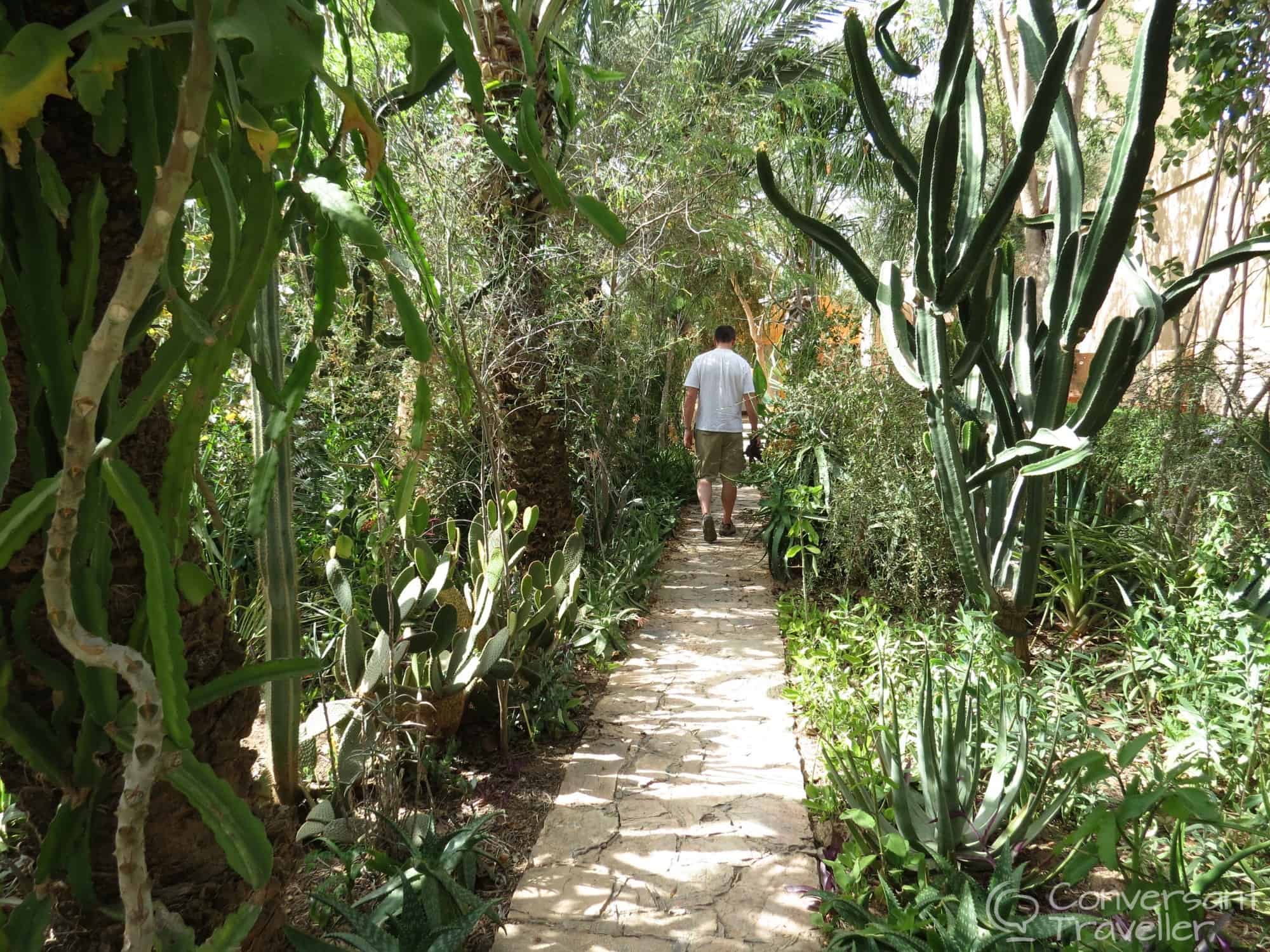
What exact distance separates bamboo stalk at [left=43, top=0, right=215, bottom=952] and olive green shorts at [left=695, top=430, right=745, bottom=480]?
19.9 feet

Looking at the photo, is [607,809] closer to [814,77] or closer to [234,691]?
[234,691]

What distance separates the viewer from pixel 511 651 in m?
3.29

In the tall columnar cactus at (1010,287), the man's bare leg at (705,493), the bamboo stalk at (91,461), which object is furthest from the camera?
the man's bare leg at (705,493)

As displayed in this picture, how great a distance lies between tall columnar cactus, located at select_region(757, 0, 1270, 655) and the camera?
9.41ft

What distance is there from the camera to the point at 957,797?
2.24 meters

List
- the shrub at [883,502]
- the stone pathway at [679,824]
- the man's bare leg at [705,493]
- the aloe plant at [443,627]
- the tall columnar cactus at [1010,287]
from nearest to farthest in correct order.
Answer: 1. the stone pathway at [679,824]
2. the aloe plant at [443,627]
3. the tall columnar cactus at [1010,287]
4. the shrub at [883,502]
5. the man's bare leg at [705,493]

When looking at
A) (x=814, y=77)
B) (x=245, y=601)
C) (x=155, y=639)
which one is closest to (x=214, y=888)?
(x=155, y=639)

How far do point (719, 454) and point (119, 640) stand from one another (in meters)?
5.99

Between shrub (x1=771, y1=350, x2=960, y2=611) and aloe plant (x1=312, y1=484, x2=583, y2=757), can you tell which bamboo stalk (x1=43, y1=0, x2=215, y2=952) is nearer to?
aloe plant (x1=312, y1=484, x2=583, y2=757)

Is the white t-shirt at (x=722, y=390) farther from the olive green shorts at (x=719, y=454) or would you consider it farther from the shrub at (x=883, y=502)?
the shrub at (x=883, y=502)

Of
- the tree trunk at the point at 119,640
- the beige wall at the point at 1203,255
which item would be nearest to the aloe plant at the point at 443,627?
the tree trunk at the point at 119,640

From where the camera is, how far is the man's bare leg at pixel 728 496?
23.7 feet

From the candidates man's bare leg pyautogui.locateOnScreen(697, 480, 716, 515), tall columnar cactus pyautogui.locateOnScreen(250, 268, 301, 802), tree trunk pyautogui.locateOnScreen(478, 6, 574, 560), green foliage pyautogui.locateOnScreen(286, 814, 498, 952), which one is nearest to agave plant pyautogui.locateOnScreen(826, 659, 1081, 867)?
green foliage pyautogui.locateOnScreen(286, 814, 498, 952)

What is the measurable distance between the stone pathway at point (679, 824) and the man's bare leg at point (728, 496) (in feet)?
9.49
